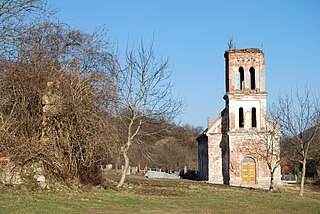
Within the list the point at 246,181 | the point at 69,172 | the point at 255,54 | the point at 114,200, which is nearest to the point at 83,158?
the point at 69,172

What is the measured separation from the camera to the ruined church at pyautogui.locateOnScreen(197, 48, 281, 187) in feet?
129

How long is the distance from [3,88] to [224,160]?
1062 inches

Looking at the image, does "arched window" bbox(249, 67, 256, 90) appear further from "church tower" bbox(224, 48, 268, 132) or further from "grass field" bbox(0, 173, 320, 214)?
"grass field" bbox(0, 173, 320, 214)

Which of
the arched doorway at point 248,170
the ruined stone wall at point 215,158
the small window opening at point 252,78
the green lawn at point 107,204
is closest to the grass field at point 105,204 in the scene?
the green lawn at point 107,204

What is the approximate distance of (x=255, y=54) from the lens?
135 ft

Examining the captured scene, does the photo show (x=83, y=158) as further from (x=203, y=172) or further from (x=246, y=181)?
(x=203, y=172)

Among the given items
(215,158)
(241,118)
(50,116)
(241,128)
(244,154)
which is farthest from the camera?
(215,158)

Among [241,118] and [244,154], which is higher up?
[241,118]

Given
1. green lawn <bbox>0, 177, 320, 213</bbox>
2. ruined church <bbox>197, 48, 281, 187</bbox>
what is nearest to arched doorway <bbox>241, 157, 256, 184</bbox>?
ruined church <bbox>197, 48, 281, 187</bbox>

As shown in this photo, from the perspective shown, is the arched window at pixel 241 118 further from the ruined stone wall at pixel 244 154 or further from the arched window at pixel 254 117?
the ruined stone wall at pixel 244 154

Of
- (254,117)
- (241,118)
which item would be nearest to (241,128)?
(241,118)

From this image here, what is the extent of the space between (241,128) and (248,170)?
3.75 metres

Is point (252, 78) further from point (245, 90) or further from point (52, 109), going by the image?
point (52, 109)

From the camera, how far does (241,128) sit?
40.1 m
